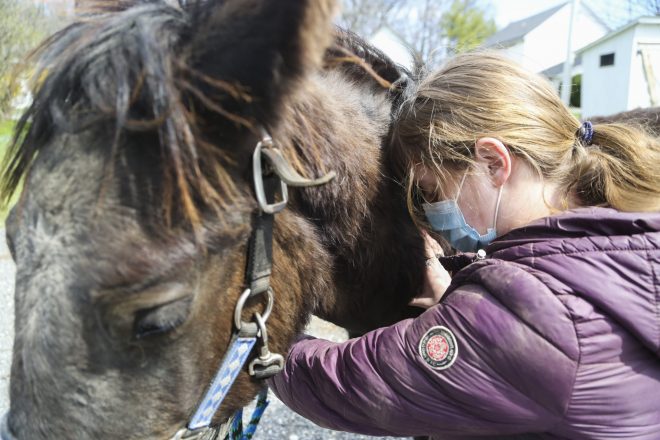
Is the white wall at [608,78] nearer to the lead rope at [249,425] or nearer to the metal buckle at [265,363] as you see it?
the lead rope at [249,425]

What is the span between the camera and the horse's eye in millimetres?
1185

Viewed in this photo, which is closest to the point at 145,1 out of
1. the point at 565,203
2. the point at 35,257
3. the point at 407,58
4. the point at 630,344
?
the point at 35,257

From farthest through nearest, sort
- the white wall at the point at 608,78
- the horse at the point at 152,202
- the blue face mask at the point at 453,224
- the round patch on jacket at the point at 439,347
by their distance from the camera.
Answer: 1. the white wall at the point at 608,78
2. the blue face mask at the point at 453,224
3. the round patch on jacket at the point at 439,347
4. the horse at the point at 152,202

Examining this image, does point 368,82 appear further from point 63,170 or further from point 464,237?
point 63,170

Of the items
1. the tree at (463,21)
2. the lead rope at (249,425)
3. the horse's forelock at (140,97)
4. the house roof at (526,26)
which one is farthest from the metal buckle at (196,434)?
the house roof at (526,26)

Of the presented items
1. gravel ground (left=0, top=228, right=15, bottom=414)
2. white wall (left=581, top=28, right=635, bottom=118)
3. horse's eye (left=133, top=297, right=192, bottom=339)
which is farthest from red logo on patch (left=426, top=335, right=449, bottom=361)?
white wall (left=581, top=28, right=635, bottom=118)

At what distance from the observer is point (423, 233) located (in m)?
1.89

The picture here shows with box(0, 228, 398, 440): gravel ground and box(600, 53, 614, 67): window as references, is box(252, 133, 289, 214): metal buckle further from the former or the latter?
box(600, 53, 614, 67): window

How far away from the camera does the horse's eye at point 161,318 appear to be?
46.6 inches

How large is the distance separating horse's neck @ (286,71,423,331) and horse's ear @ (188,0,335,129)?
0.96ft

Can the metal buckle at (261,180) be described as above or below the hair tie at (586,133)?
below

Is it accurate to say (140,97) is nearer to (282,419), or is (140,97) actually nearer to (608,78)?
(282,419)

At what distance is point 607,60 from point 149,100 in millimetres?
21781

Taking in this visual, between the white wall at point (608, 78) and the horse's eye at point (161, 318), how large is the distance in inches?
679
